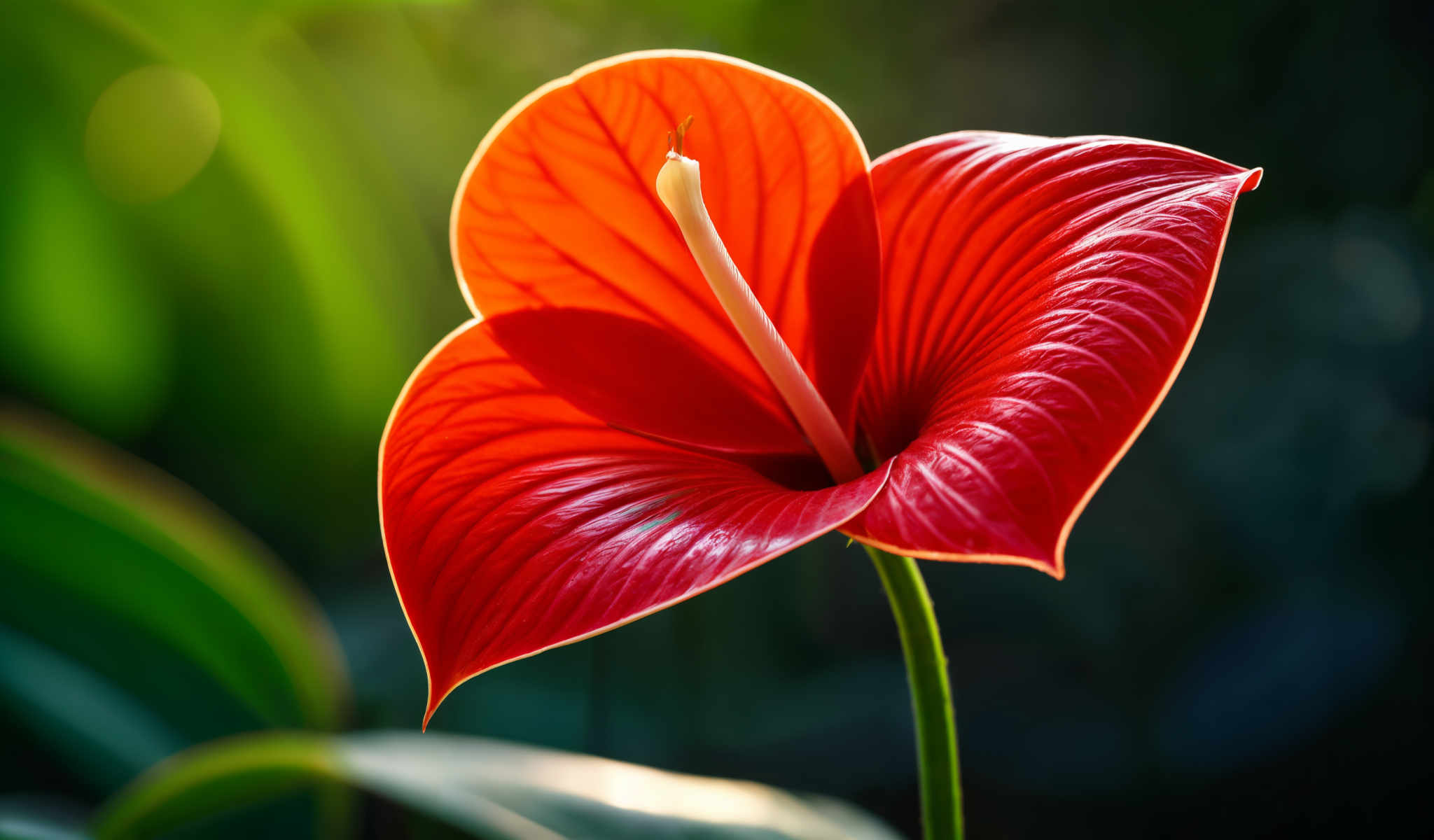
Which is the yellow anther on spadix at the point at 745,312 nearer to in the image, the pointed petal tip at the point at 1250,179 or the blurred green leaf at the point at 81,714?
the pointed petal tip at the point at 1250,179

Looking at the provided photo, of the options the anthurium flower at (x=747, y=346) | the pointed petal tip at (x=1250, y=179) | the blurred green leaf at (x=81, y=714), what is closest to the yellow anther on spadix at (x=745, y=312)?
the anthurium flower at (x=747, y=346)

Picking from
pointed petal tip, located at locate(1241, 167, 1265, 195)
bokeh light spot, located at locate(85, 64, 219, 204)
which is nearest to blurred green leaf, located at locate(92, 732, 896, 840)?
pointed petal tip, located at locate(1241, 167, 1265, 195)

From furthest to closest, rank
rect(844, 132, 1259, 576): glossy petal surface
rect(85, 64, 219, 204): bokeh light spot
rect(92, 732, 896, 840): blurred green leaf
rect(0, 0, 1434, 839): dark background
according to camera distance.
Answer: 1. rect(85, 64, 219, 204): bokeh light spot
2. rect(0, 0, 1434, 839): dark background
3. rect(92, 732, 896, 840): blurred green leaf
4. rect(844, 132, 1259, 576): glossy petal surface

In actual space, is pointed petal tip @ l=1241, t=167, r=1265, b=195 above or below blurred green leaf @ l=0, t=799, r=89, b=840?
above

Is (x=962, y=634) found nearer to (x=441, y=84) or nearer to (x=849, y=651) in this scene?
(x=849, y=651)

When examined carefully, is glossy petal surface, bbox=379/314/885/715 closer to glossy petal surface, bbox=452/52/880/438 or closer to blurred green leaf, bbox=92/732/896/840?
glossy petal surface, bbox=452/52/880/438

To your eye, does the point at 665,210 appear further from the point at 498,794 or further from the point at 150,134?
the point at 150,134
